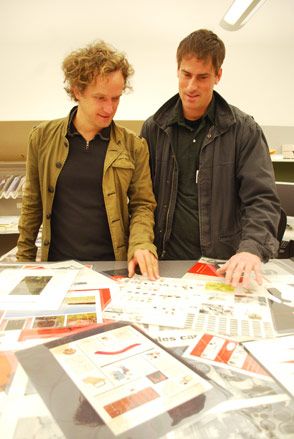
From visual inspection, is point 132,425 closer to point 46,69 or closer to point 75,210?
point 75,210

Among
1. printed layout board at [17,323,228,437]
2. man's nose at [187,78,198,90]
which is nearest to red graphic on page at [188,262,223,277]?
printed layout board at [17,323,228,437]

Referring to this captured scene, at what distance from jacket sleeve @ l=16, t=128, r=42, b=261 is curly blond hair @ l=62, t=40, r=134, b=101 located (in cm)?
28

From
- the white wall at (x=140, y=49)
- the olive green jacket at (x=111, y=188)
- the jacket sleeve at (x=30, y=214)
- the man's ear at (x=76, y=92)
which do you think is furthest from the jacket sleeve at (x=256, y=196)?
the white wall at (x=140, y=49)

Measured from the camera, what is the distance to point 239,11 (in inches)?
95.6

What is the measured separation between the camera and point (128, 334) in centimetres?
78

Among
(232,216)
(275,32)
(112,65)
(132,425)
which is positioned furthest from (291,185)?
(132,425)

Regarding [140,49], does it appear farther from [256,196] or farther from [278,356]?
[278,356]

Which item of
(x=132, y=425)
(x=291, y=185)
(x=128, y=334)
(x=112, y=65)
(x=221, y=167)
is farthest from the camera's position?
(x=291, y=185)

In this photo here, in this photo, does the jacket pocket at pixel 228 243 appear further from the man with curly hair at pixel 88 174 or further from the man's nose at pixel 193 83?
the man's nose at pixel 193 83

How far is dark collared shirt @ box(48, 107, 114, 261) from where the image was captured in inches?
54.4

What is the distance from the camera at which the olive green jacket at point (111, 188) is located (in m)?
1.37

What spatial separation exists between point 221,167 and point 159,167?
270mm

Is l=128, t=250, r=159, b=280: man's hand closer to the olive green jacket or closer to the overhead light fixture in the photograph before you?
the olive green jacket

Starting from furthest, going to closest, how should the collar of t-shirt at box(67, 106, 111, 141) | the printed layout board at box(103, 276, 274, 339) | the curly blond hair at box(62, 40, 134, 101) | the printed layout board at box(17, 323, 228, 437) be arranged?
the collar of t-shirt at box(67, 106, 111, 141), the curly blond hair at box(62, 40, 134, 101), the printed layout board at box(103, 276, 274, 339), the printed layout board at box(17, 323, 228, 437)
